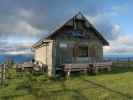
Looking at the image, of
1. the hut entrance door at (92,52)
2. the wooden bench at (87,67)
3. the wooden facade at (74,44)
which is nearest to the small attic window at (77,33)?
the wooden facade at (74,44)

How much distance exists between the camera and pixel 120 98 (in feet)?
28.9

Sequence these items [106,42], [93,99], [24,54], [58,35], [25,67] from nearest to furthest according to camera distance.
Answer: [93,99] → [58,35] → [25,67] → [106,42] → [24,54]

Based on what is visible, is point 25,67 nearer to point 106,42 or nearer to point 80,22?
point 80,22

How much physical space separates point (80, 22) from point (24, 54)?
28.3 meters

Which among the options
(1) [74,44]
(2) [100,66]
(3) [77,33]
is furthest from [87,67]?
(3) [77,33]

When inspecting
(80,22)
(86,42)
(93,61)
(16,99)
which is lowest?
(16,99)

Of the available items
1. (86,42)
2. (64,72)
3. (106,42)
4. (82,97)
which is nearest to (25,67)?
(64,72)

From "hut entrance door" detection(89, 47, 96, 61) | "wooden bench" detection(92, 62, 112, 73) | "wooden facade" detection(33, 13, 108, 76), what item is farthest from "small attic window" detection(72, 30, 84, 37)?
"wooden bench" detection(92, 62, 112, 73)

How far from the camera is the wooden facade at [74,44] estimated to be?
18.1 meters

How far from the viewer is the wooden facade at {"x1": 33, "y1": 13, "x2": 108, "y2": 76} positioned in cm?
1814

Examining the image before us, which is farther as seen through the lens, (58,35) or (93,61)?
(93,61)

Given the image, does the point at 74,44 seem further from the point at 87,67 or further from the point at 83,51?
the point at 87,67

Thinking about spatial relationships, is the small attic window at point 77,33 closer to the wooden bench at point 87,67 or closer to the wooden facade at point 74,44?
the wooden facade at point 74,44

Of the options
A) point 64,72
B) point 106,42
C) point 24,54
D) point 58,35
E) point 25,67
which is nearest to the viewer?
Answer: point 64,72
